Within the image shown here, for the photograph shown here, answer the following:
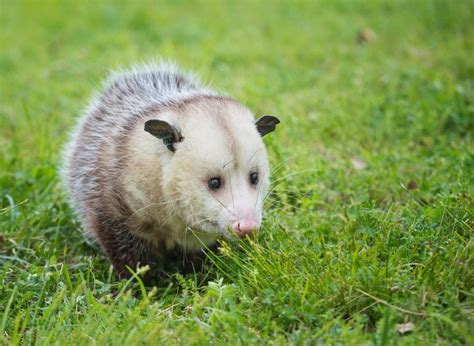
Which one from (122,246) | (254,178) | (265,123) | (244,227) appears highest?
(265,123)

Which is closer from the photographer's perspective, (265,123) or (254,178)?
(254,178)

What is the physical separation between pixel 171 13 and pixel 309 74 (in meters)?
2.67

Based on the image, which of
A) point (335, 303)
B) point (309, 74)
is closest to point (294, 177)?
point (335, 303)

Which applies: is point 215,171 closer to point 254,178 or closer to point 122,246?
point 254,178

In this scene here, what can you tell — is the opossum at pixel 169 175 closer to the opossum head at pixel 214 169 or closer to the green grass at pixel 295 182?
the opossum head at pixel 214 169

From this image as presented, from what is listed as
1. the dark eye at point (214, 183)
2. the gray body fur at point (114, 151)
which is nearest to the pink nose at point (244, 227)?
the dark eye at point (214, 183)

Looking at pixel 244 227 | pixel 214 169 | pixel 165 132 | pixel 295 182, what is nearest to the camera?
pixel 244 227

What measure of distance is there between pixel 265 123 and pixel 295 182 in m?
0.61

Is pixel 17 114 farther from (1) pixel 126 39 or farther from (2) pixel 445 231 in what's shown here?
(2) pixel 445 231

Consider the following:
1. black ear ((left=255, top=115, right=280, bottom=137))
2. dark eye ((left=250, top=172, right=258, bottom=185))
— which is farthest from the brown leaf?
black ear ((left=255, top=115, right=280, bottom=137))

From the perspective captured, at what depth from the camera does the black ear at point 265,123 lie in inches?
114

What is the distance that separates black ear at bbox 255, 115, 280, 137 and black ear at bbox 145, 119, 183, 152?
1.32 ft

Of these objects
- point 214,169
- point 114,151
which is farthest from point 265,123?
point 114,151

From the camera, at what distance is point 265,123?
9.56ft
